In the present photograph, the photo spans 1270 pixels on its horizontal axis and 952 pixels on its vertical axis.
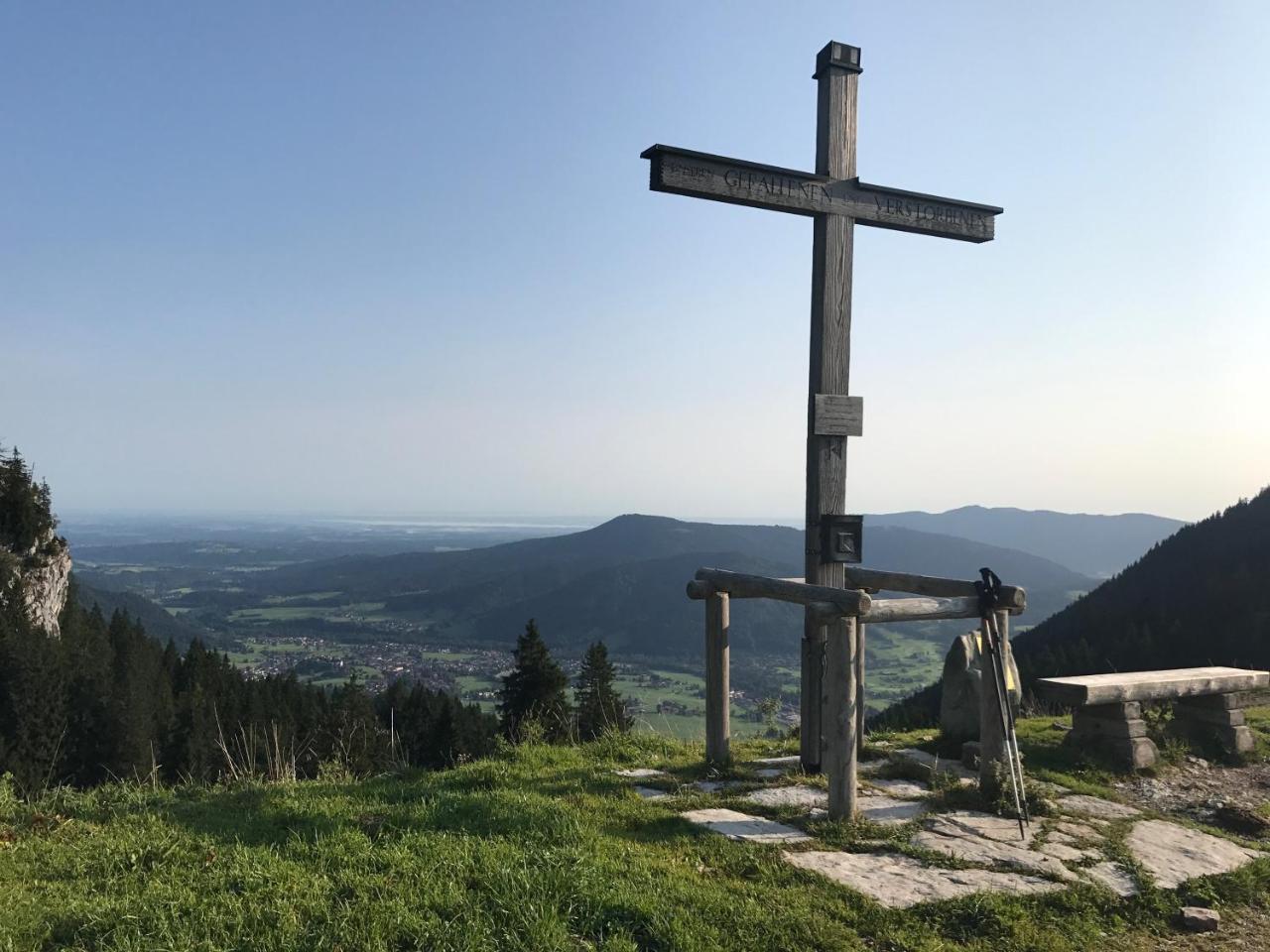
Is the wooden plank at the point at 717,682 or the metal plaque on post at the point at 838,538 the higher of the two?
the metal plaque on post at the point at 838,538

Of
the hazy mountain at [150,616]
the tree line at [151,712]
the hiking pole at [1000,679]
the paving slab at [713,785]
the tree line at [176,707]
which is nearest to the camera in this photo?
the hiking pole at [1000,679]

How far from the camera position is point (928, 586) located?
822 cm

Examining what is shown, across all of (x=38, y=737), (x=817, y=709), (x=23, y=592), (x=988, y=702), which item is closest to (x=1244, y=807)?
(x=988, y=702)

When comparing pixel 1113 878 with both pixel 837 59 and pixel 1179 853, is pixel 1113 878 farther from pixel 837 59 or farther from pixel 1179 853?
pixel 837 59

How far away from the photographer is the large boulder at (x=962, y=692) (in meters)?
9.32

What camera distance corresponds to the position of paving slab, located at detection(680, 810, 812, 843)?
5738mm

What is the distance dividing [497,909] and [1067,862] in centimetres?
402

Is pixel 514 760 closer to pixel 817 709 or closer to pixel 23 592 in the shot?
pixel 817 709

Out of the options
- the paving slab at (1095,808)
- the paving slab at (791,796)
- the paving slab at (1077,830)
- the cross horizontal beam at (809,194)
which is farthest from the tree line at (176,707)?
the cross horizontal beam at (809,194)

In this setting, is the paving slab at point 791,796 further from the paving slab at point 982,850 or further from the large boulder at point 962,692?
the large boulder at point 962,692

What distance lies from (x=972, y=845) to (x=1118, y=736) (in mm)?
3976

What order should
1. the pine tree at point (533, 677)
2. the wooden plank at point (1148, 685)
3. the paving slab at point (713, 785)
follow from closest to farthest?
the paving slab at point (713, 785)
the wooden plank at point (1148, 685)
the pine tree at point (533, 677)

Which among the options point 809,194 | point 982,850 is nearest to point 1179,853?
point 982,850

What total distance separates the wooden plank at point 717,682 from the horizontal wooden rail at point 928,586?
36.0 inches
